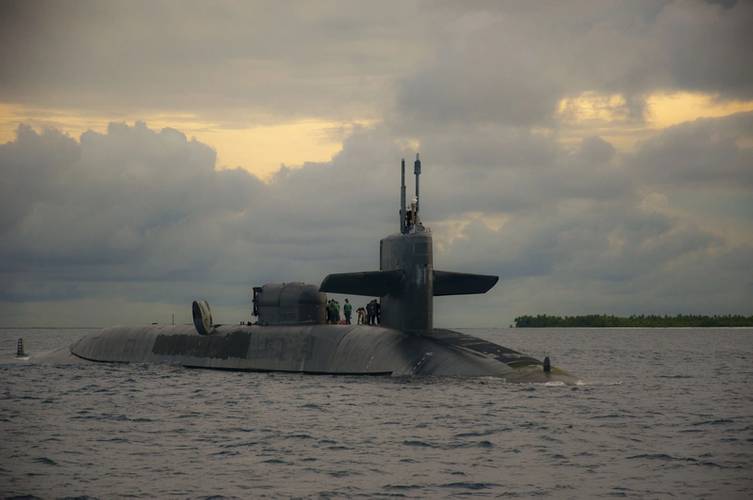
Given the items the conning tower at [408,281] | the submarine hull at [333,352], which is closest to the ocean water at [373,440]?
the submarine hull at [333,352]

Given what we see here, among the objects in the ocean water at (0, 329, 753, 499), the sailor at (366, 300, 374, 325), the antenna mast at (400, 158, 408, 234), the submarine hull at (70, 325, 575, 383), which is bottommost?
the ocean water at (0, 329, 753, 499)

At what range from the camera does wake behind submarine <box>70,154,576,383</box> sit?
31641mm

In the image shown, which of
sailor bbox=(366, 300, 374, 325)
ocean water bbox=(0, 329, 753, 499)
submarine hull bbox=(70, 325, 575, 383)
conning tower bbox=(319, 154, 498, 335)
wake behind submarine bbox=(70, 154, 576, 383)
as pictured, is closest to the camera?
ocean water bbox=(0, 329, 753, 499)

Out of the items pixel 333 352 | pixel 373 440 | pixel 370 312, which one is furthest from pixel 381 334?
pixel 373 440

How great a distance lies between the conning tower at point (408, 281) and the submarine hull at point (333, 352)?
0.75m

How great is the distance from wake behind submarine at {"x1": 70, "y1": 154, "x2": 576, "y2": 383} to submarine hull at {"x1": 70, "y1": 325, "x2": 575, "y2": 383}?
0.13ft

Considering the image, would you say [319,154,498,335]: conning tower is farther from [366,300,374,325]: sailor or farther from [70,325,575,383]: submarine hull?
[366,300,374,325]: sailor

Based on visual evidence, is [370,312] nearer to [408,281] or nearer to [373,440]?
[408,281]

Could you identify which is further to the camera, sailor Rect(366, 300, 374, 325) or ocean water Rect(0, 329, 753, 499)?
sailor Rect(366, 300, 374, 325)

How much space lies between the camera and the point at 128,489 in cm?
1647

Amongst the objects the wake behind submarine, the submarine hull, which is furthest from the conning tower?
the submarine hull

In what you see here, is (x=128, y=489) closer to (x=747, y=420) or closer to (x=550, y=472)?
(x=550, y=472)

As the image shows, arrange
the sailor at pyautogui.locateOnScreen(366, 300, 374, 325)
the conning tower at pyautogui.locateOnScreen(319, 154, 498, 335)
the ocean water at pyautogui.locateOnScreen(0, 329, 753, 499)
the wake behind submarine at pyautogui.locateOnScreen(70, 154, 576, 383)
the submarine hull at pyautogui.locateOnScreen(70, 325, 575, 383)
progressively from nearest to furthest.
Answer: the ocean water at pyautogui.locateOnScreen(0, 329, 753, 499) < the submarine hull at pyautogui.locateOnScreen(70, 325, 575, 383) < the wake behind submarine at pyautogui.locateOnScreen(70, 154, 576, 383) < the conning tower at pyautogui.locateOnScreen(319, 154, 498, 335) < the sailor at pyautogui.locateOnScreen(366, 300, 374, 325)

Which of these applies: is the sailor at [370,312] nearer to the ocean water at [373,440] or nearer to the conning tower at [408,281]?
the conning tower at [408,281]
